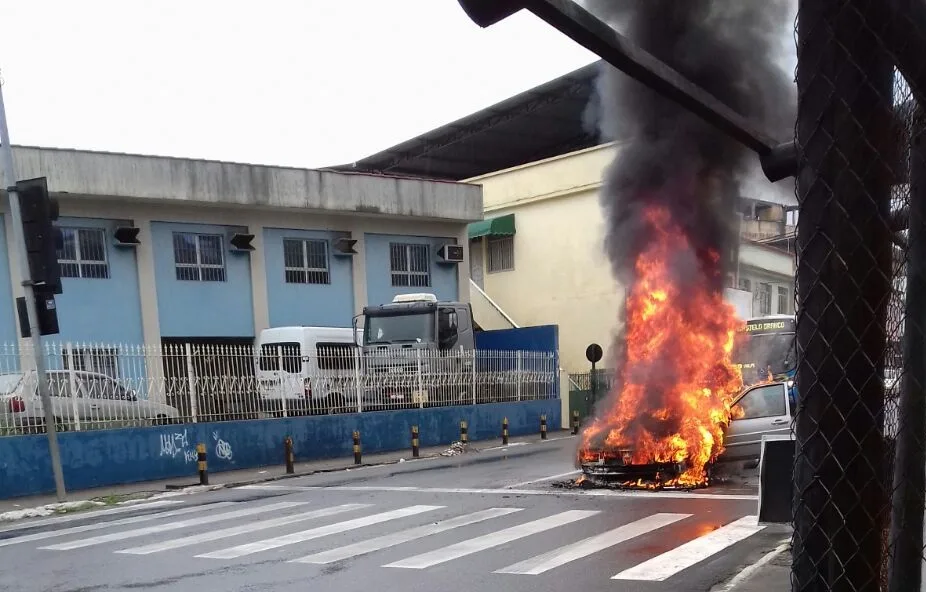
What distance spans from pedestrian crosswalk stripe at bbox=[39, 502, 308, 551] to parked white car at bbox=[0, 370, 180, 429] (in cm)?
444

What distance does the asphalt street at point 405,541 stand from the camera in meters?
6.96

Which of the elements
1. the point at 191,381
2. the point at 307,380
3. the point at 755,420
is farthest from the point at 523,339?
the point at 755,420

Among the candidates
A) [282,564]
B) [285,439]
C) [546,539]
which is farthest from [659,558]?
[285,439]

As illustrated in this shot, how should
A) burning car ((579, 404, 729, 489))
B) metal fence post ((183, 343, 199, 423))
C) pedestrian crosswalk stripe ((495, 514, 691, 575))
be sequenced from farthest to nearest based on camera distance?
metal fence post ((183, 343, 199, 423)) → burning car ((579, 404, 729, 489)) → pedestrian crosswalk stripe ((495, 514, 691, 575))

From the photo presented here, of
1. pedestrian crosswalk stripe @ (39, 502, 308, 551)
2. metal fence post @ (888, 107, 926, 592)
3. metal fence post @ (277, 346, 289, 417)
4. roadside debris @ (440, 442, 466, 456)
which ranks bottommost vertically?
roadside debris @ (440, 442, 466, 456)

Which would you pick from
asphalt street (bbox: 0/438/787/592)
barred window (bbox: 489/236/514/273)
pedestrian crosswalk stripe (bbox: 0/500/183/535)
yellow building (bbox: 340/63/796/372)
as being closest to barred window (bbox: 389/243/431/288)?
yellow building (bbox: 340/63/796/372)

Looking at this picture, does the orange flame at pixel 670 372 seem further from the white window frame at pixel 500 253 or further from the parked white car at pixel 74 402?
the white window frame at pixel 500 253

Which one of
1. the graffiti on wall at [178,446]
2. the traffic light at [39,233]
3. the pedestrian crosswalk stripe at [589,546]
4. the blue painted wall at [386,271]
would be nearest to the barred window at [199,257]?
the blue painted wall at [386,271]

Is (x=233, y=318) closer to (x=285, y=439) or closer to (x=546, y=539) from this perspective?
(x=285, y=439)

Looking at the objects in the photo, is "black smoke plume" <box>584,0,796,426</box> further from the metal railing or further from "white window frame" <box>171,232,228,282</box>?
"white window frame" <box>171,232,228,282</box>

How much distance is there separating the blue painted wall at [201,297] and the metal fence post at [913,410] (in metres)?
22.2

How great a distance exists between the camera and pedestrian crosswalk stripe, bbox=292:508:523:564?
7.88m

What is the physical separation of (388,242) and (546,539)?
18930 mm

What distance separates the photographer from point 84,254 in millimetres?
20906
